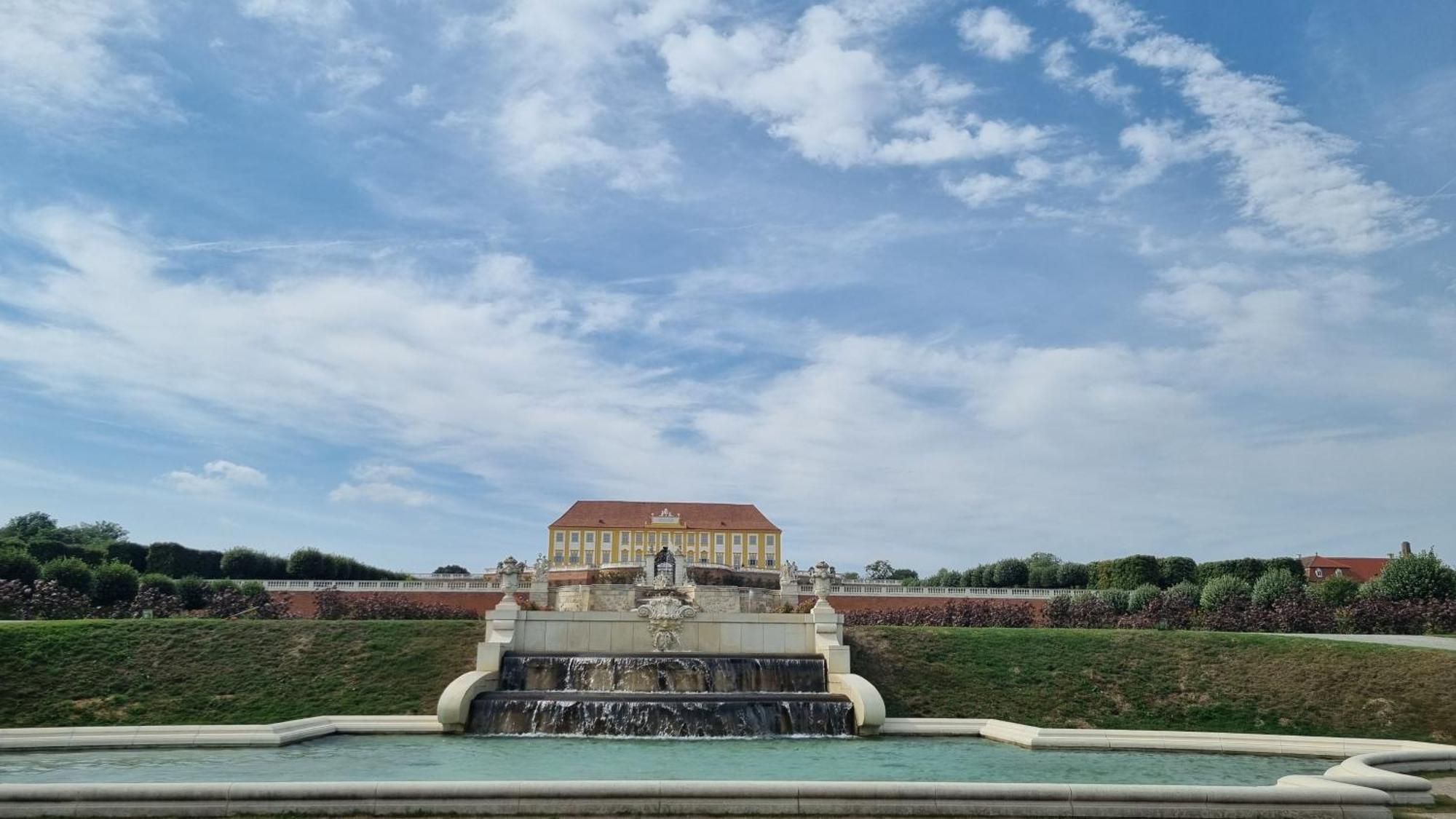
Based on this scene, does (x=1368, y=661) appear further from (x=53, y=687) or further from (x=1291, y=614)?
(x=53, y=687)

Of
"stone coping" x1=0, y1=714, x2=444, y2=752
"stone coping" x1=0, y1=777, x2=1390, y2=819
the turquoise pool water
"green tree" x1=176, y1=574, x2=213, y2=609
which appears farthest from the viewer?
"green tree" x1=176, y1=574, x2=213, y2=609

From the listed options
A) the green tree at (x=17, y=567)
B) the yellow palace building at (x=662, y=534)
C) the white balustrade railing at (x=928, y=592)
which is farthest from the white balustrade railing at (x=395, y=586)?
the yellow palace building at (x=662, y=534)

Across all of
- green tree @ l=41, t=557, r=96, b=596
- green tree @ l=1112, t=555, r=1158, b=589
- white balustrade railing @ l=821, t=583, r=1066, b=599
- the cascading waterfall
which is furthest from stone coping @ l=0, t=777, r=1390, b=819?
green tree @ l=1112, t=555, r=1158, b=589

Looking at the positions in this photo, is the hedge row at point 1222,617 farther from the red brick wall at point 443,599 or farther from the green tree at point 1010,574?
the green tree at point 1010,574

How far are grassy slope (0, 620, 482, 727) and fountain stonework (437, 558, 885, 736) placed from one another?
57.3 inches

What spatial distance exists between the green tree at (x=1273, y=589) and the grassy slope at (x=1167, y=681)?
9.49 meters

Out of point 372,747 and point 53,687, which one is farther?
point 53,687

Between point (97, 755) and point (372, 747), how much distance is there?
4.45 meters

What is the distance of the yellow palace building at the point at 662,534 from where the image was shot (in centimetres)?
9838

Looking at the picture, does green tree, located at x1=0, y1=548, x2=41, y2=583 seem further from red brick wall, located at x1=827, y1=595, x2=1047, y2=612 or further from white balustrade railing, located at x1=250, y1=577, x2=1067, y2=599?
red brick wall, located at x1=827, y1=595, x2=1047, y2=612

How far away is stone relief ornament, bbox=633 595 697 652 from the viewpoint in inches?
1072

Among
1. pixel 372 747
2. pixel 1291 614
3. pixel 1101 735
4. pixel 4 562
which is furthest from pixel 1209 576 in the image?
pixel 4 562

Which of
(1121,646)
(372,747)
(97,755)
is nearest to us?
(97,755)

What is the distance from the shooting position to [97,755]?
55.7 feet
